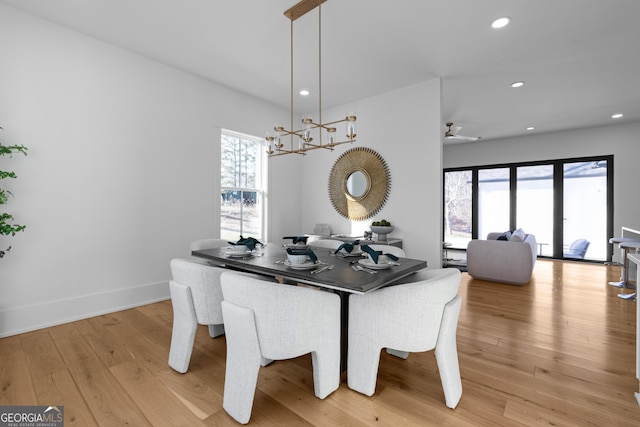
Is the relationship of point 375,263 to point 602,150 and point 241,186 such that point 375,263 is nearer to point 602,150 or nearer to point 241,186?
point 241,186

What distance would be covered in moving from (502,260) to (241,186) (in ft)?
13.3

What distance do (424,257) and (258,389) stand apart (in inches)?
111

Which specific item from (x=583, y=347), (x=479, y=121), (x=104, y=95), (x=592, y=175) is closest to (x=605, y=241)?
(x=592, y=175)

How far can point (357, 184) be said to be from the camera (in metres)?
4.68

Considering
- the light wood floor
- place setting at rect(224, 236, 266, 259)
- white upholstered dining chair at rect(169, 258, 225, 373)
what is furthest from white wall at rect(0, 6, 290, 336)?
white upholstered dining chair at rect(169, 258, 225, 373)

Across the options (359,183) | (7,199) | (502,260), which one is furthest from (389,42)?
(7,199)

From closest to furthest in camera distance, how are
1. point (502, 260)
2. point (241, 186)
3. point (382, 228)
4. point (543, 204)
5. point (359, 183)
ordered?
point (382, 228) → point (502, 260) → point (241, 186) → point (359, 183) → point (543, 204)

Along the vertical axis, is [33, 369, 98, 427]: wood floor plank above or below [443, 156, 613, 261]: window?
below

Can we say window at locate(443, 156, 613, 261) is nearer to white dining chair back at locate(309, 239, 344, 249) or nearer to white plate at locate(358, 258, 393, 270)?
white dining chair back at locate(309, 239, 344, 249)

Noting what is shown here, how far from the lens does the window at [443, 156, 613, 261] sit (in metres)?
6.25

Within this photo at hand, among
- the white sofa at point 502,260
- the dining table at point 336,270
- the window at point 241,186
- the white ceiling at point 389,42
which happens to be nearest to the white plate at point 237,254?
the dining table at point 336,270

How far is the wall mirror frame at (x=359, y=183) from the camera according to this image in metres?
4.41

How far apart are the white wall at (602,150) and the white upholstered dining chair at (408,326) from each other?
6692 mm

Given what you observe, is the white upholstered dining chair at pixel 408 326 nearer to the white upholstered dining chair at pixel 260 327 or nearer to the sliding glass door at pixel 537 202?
the white upholstered dining chair at pixel 260 327
